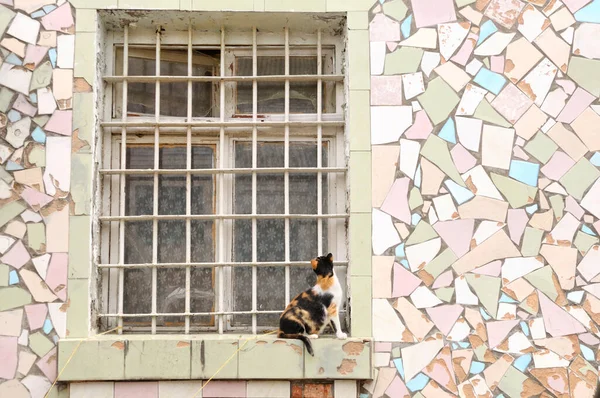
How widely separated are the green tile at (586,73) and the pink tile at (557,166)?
0.46m

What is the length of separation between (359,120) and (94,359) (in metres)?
2.19

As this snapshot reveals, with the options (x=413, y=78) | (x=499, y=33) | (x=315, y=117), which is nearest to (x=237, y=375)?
(x=315, y=117)

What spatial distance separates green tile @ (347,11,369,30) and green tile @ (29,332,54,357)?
2728mm

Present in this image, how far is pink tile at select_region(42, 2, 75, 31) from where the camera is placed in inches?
217

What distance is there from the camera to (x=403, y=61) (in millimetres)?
5504

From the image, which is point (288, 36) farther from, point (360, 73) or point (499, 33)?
point (499, 33)

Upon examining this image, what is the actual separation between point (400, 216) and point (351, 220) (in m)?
0.31

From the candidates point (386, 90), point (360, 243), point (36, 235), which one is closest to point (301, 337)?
point (360, 243)

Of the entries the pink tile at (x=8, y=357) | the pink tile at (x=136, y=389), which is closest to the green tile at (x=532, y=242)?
the pink tile at (x=136, y=389)

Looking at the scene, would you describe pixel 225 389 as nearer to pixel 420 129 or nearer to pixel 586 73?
pixel 420 129

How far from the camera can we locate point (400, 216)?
537 centimetres

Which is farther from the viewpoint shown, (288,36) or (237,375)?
(288,36)

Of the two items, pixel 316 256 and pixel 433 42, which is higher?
pixel 433 42

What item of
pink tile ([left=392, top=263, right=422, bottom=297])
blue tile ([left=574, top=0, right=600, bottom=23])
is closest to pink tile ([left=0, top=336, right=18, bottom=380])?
pink tile ([left=392, top=263, right=422, bottom=297])
